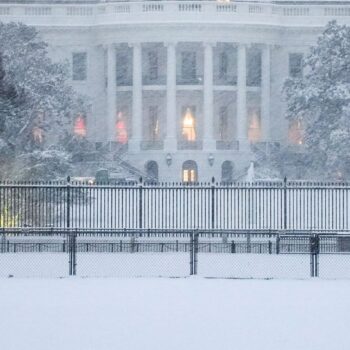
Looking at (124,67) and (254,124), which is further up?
(124,67)

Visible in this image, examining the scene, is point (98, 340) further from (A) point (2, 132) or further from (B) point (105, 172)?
(B) point (105, 172)

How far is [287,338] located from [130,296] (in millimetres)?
5164

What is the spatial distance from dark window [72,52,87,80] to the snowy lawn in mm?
54125

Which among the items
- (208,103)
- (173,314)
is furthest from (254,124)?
(173,314)

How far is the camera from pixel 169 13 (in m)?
79.0

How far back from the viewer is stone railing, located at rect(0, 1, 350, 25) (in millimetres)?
78875

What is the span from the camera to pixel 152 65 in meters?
81.8

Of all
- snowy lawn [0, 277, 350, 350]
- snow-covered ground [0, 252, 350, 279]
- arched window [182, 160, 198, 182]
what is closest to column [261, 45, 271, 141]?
arched window [182, 160, 198, 182]

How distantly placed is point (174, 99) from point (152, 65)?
188 inches

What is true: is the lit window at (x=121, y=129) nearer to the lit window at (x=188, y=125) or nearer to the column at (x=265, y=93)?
the lit window at (x=188, y=125)

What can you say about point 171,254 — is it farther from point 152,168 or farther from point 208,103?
point 208,103

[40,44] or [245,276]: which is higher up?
[40,44]

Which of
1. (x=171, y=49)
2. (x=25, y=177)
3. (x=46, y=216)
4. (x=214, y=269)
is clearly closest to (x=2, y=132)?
(x=25, y=177)

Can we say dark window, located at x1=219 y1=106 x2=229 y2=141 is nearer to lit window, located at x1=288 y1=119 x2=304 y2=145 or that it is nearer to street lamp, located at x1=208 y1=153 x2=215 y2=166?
lit window, located at x1=288 y1=119 x2=304 y2=145
